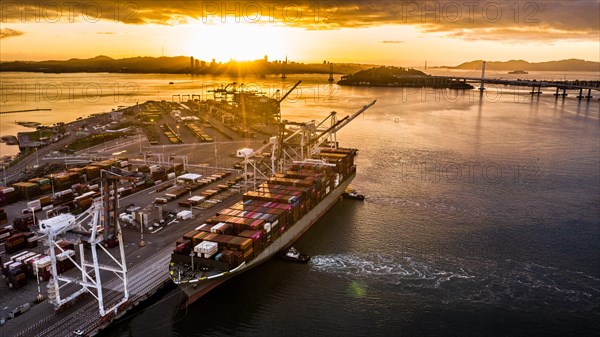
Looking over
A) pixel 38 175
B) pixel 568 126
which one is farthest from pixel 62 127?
pixel 568 126

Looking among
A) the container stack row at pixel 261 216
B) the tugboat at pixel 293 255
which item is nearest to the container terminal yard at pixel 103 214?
the container stack row at pixel 261 216

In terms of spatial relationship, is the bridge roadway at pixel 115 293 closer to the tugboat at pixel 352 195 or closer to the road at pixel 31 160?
the tugboat at pixel 352 195

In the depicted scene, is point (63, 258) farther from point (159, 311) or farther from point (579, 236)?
point (579, 236)

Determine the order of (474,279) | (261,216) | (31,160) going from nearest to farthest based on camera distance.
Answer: (474,279), (261,216), (31,160)

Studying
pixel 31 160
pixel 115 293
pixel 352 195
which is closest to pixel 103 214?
pixel 115 293

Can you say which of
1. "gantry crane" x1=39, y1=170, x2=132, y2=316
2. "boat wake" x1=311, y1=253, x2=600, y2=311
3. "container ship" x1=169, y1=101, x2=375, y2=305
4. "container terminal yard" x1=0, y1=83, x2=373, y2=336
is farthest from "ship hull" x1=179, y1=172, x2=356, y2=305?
"gantry crane" x1=39, y1=170, x2=132, y2=316

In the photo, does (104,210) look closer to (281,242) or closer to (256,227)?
(256,227)

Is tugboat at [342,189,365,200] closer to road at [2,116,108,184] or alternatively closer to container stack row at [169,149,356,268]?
container stack row at [169,149,356,268]

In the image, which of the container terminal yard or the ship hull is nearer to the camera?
the container terminal yard
